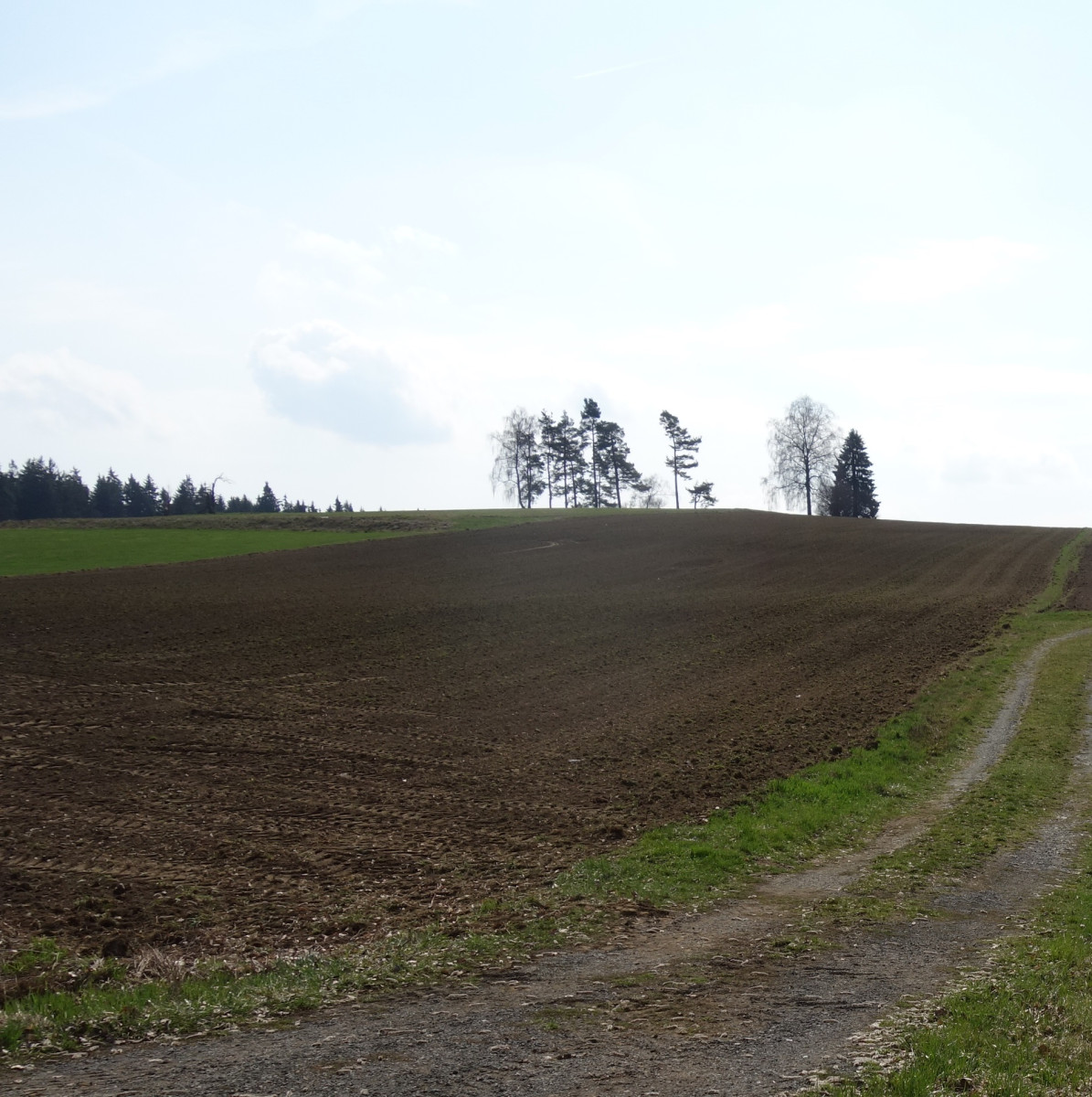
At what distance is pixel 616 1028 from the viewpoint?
6.62 metres

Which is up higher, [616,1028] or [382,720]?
[382,720]

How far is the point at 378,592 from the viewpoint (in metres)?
38.6

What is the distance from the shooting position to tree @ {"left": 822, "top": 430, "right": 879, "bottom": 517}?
10906 cm

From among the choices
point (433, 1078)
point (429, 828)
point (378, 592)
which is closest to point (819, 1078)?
point (433, 1078)

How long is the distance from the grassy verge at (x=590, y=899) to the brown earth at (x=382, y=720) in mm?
721

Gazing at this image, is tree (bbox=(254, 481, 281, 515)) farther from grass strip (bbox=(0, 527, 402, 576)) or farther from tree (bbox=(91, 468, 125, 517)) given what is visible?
grass strip (bbox=(0, 527, 402, 576))

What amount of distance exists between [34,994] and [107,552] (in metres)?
47.2

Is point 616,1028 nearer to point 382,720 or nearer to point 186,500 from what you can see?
point 382,720

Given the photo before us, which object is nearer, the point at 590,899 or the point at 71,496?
the point at 590,899

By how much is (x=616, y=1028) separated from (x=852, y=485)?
111m

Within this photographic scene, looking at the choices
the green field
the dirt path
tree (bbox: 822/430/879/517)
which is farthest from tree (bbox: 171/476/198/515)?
the dirt path

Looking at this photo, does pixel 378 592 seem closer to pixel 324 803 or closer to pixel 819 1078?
pixel 324 803

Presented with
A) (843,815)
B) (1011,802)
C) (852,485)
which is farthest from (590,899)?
(852,485)

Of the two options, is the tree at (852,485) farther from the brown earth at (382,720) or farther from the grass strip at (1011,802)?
the grass strip at (1011,802)
